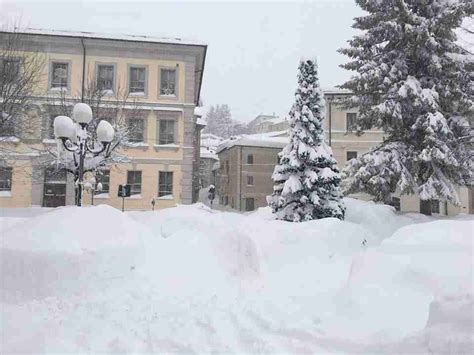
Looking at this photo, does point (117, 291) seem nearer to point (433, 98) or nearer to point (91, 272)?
point (91, 272)

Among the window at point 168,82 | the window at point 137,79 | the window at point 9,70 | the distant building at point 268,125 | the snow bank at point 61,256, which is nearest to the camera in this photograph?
the snow bank at point 61,256

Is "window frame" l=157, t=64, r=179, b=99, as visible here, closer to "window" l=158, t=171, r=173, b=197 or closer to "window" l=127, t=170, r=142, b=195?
"window" l=158, t=171, r=173, b=197

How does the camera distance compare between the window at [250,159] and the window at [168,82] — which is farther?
the window at [250,159]

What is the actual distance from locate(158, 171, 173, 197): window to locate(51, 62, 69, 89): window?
843cm

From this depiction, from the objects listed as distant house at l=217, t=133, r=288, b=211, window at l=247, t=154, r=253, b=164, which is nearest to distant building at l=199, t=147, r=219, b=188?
distant house at l=217, t=133, r=288, b=211

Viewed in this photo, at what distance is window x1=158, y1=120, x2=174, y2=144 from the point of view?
28875 mm

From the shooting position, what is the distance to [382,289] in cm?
521

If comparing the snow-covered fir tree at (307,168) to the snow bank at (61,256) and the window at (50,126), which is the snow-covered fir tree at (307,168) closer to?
the snow bank at (61,256)

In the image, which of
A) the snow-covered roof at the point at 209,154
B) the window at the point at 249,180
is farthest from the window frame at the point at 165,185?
the snow-covered roof at the point at 209,154

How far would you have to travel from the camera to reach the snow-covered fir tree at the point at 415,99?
44.8 ft

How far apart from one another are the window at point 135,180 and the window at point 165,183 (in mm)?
1259

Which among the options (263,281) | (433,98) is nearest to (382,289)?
(263,281)

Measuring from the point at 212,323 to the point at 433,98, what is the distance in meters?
11.3

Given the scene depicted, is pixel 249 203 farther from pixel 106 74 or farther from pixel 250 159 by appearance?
pixel 106 74
